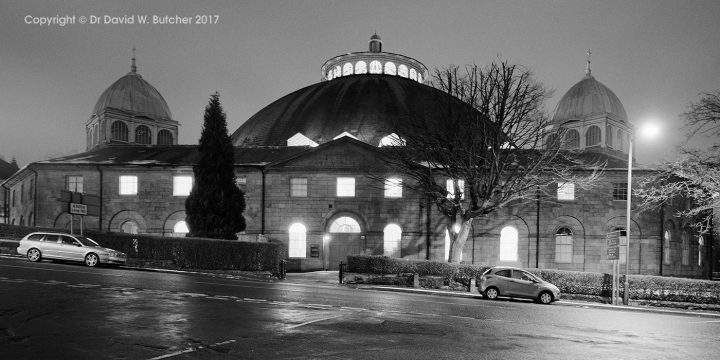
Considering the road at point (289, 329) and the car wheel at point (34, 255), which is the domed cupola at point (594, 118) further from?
the car wheel at point (34, 255)

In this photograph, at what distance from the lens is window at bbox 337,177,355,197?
44.4m

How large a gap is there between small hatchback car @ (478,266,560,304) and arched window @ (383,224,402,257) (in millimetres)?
17975

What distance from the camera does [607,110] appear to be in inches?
2418

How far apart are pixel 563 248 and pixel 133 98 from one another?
46922mm

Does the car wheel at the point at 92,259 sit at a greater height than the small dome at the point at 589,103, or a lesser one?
lesser

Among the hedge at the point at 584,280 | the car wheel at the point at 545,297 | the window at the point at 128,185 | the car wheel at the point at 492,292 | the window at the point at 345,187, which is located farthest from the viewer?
the window at the point at 128,185

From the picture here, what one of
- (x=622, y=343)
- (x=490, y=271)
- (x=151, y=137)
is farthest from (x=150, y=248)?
(x=151, y=137)

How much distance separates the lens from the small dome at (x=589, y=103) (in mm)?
61625

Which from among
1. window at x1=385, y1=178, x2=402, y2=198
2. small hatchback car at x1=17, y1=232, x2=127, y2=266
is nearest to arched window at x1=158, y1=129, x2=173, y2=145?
window at x1=385, y1=178, x2=402, y2=198

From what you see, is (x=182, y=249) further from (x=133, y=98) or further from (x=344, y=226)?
(x=133, y=98)

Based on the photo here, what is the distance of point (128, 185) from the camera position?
46719mm

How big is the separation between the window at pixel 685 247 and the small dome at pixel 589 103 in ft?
59.2

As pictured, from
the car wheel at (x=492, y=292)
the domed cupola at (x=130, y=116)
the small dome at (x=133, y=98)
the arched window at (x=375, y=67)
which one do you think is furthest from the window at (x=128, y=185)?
the car wheel at (x=492, y=292)

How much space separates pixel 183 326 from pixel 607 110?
191 ft
